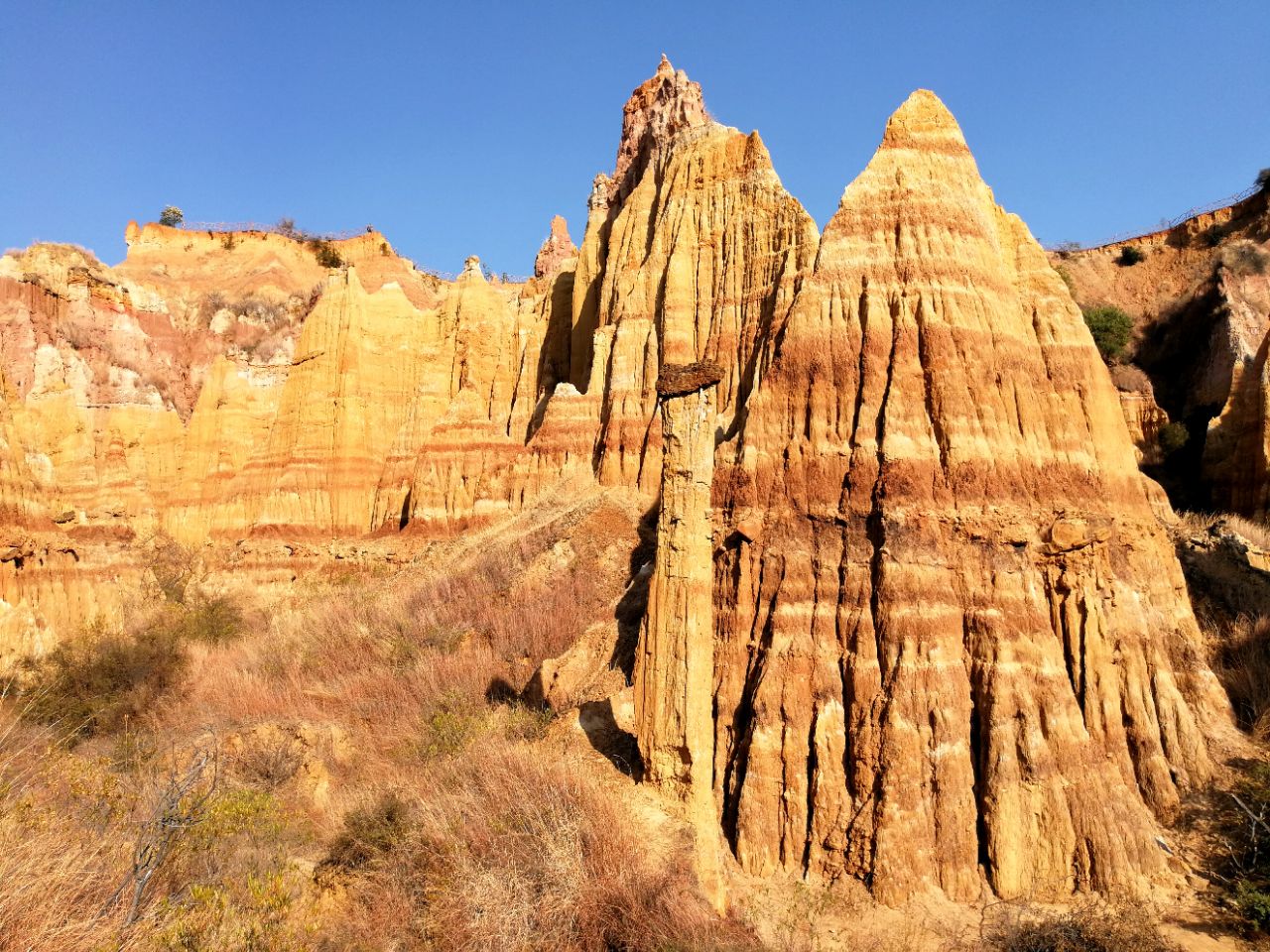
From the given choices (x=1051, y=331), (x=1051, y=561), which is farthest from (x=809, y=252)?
(x=1051, y=561)

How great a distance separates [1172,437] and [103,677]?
1577 inches

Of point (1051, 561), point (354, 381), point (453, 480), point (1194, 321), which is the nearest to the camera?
point (1051, 561)

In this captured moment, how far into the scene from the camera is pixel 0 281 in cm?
3756

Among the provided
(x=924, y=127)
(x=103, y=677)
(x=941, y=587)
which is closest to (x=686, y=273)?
(x=924, y=127)

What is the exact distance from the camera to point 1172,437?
114ft

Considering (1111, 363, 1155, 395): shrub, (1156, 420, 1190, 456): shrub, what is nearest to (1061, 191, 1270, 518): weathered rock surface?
(1156, 420, 1190, 456): shrub

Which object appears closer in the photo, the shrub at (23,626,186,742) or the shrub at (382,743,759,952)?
the shrub at (382,743,759,952)

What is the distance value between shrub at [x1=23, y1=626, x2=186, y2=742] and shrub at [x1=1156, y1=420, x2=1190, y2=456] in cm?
3829

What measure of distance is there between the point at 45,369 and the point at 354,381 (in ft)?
47.3

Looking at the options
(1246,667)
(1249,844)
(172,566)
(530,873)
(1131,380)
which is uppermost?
(1131,380)

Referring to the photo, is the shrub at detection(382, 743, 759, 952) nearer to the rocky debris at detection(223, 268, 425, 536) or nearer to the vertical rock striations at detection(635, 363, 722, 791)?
the vertical rock striations at detection(635, 363, 722, 791)

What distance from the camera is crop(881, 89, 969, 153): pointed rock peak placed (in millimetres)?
16719

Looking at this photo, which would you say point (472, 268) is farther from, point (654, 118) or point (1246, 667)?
point (1246, 667)

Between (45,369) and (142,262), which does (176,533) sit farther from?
(142,262)
